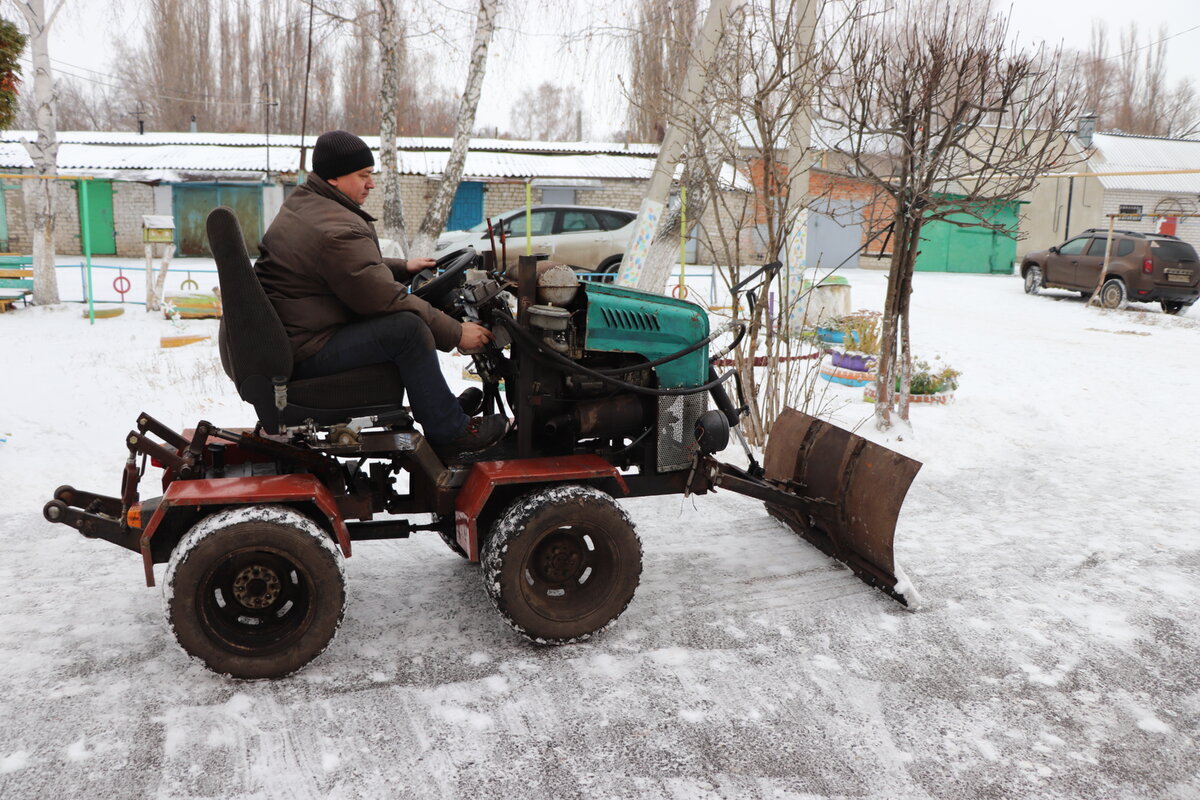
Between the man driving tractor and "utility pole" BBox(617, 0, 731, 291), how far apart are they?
17.4 ft

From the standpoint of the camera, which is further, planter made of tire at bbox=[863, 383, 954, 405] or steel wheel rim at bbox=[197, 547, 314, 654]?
planter made of tire at bbox=[863, 383, 954, 405]

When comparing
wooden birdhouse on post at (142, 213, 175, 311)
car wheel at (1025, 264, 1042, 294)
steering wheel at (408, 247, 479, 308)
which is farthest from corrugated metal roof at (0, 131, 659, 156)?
steering wheel at (408, 247, 479, 308)

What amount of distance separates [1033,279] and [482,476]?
62.0 feet

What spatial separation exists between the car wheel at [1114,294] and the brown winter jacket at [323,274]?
1683cm

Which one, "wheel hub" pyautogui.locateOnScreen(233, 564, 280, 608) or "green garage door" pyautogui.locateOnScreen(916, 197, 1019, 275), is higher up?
"green garage door" pyautogui.locateOnScreen(916, 197, 1019, 275)

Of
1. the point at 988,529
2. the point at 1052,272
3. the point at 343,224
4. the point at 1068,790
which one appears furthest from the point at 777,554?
the point at 1052,272

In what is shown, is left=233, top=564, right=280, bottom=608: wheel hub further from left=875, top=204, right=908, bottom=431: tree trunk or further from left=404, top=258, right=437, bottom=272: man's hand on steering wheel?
left=875, top=204, right=908, bottom=431: tree trunk

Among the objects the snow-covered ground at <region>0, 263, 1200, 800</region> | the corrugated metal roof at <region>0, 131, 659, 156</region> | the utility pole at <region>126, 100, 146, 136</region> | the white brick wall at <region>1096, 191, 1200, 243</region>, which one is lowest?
the snow-covered ground at <region>0, 263, 1200, 800</region>

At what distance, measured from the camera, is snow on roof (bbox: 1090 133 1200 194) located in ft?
96.7

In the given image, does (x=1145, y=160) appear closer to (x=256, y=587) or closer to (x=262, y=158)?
(x=262, y=158)

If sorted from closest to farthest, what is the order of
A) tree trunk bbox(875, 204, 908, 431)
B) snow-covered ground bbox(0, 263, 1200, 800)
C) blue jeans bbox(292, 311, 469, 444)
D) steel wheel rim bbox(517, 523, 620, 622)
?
snow-covered ground bbox(0, 263, 1200, 800) → blue jeans bbox(292, 311, 469, 444) → steel wheel rim bbox(517, 523, 620, 622) → tree trunk bbox(875, 204, 908, 431)

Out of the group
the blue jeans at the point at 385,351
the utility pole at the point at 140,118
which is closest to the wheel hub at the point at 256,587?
the blue jeans at the point at 385,351

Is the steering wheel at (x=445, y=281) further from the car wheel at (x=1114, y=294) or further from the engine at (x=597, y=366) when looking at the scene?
the car wheel at (x=1114, y=294)

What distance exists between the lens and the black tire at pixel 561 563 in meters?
3.51
